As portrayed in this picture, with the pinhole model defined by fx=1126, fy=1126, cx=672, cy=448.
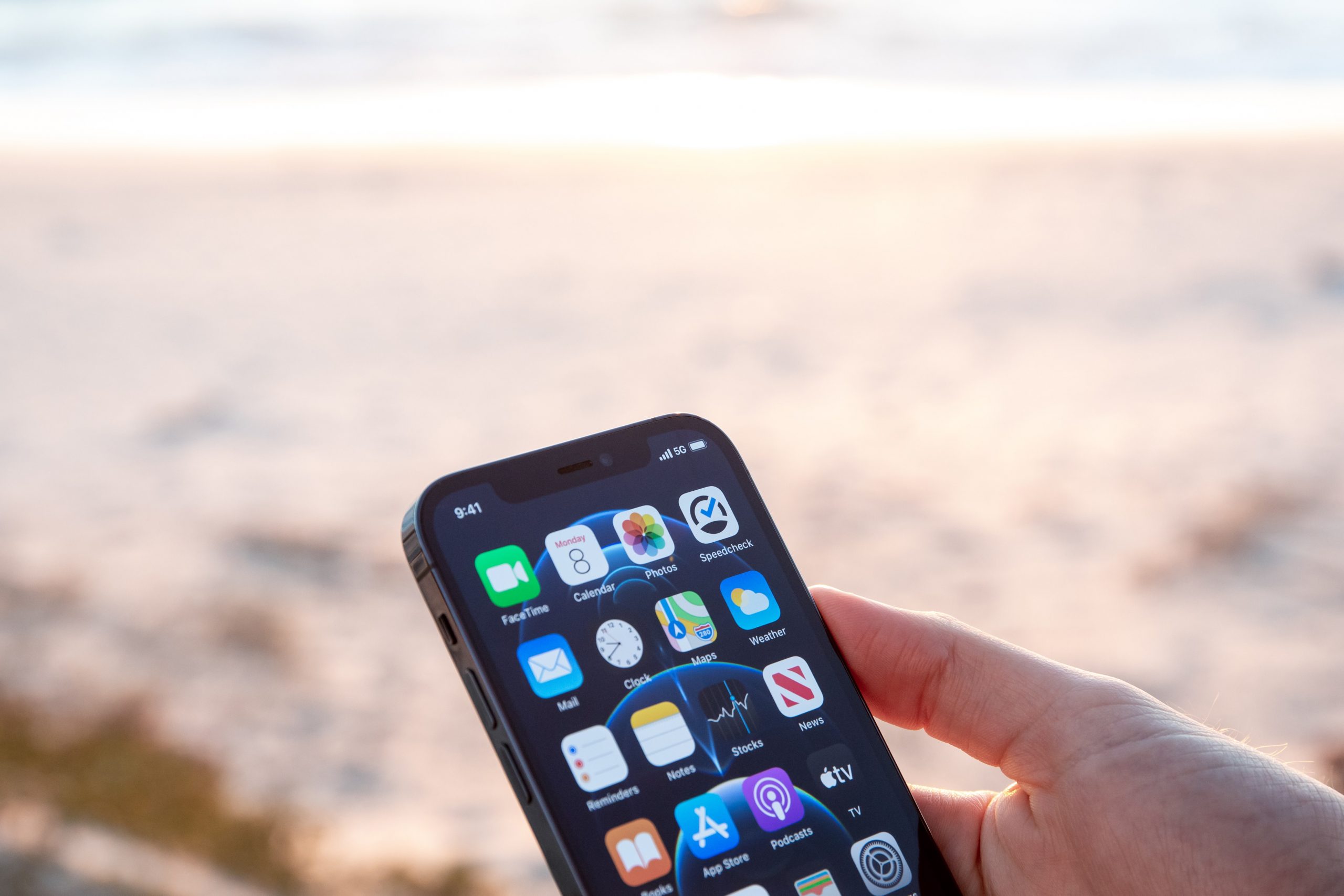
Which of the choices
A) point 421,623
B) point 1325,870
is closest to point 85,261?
point 421,623

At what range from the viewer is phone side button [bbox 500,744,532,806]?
43.8 inches

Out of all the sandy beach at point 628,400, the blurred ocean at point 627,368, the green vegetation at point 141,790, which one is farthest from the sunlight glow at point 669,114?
the green vegetation at point 141,790

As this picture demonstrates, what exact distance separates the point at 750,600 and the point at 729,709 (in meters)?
0.13

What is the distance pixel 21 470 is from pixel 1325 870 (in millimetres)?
3057

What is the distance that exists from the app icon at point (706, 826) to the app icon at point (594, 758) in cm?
7

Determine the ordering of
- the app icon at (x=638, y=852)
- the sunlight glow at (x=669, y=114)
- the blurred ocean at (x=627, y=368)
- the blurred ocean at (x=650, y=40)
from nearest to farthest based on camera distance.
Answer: the app icon at (x=638, y=852) < the blurred ocean at (x=627, y=368) < the sunlight glow at (x=669, y=114) < the blurred ocean at (x=650, y=40)

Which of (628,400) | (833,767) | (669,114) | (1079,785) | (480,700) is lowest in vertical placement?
(1079,785)

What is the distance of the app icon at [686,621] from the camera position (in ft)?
3.98

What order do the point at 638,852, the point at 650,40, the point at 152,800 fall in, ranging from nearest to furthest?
1. the point at 638,852
2. the point at 152,800
3. the point at 650,40

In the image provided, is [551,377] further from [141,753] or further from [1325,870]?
[1325,870]

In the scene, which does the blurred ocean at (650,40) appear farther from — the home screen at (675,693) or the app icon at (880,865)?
the app icon at (880,865)

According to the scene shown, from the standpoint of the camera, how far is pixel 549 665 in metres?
1.16

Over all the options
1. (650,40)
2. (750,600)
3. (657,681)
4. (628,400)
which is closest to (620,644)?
(657,681)

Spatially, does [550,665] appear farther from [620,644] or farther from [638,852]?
[638,852]
